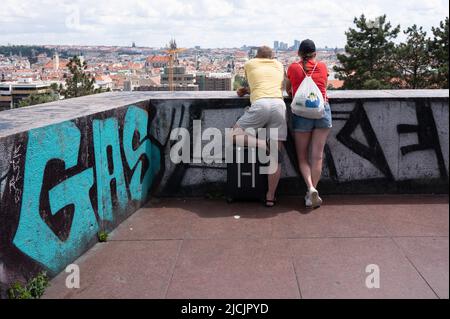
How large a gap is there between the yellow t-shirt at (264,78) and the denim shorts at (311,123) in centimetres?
31

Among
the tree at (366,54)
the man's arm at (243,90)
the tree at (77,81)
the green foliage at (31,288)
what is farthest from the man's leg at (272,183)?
the tree at (77,81)

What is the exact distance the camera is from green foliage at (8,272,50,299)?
3146 mm

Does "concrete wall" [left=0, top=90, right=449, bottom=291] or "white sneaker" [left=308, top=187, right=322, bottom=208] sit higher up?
"concrete wall" [left=0, top=90, right=449, bottom=291]

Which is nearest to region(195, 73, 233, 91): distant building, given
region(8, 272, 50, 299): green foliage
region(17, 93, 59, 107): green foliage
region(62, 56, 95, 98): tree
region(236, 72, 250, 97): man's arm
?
region(236, 72, 250, 97): man's arm

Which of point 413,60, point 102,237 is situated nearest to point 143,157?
point 102,237

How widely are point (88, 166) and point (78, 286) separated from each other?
105cm

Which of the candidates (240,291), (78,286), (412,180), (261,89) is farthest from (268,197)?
(78,286)

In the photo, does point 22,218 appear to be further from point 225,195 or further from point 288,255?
point 225,195

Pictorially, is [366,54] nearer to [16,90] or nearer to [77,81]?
[77,81]

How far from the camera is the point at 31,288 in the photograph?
329 centimetres

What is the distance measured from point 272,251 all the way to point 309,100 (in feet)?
5.05

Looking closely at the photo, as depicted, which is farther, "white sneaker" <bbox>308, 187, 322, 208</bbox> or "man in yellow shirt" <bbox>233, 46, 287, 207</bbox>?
"white sneaker" <bbox>308, 187, 322, 208</bbox>

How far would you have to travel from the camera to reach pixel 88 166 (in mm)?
4117

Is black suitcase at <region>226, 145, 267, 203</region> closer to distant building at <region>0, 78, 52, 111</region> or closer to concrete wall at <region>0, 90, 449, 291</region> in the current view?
concrete wall at <region>0, 90, 449, 291</region>
